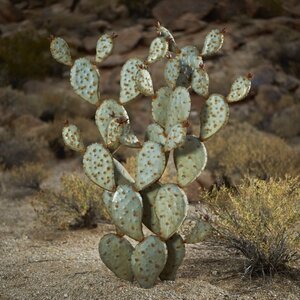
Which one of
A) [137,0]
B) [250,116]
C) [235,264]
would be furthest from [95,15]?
[235,264]

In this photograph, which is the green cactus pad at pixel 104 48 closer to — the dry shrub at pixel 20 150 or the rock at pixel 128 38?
the dry shrub at pixel 20 150

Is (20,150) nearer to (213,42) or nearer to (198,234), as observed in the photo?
(213,42)

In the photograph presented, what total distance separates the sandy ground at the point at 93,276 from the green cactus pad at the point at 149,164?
845 mm

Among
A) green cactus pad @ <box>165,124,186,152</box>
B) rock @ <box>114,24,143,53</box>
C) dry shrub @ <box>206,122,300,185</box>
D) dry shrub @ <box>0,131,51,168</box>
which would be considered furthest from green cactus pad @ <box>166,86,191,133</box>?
rock @ <box>114,24,143,53</box>

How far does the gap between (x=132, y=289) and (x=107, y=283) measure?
0.85 feet

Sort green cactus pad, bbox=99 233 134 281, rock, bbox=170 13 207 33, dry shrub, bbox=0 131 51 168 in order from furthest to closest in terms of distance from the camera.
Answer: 1. rock, bbox=170 13 207 33
2. dry shrub, bbox=0 131 51 168
3. green cactus pad, bbox=99 233 134 281

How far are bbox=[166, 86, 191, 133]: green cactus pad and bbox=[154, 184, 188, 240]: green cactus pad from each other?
0.61 metres

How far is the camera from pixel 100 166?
185 inches

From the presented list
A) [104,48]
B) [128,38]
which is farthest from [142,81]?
[128,38]

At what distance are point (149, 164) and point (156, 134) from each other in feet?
1.60

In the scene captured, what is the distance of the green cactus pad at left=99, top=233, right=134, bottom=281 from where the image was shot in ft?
15.5

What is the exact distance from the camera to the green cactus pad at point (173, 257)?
15.7 ft

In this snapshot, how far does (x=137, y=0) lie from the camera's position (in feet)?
74.6

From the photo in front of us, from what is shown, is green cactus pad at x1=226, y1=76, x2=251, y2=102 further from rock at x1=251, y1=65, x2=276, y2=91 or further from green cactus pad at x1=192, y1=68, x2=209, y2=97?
rock at x1=251, y1=65, x2=276, y2=91
